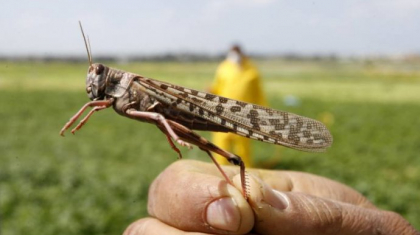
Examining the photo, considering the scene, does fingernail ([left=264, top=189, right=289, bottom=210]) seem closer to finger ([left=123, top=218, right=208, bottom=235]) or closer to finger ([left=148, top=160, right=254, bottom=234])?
Answer: finger ([left=148, top=160, right=254, bottom=234])

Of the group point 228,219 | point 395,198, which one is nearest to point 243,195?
point 228,219

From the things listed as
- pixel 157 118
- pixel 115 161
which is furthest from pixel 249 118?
pixel 115 161

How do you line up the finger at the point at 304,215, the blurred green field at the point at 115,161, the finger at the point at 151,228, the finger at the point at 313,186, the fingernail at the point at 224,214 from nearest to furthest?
1. the fingernail at the point at 224,214
2. the finger at the point at 304,215
3. the finger at the point at 151,228
4. the finger at the point at 313,186
5. the blurred green field at the point at 115,161

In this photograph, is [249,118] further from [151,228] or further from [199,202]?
[151,228]

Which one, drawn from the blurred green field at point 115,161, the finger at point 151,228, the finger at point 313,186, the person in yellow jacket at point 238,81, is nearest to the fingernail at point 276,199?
the finger at point 151,228

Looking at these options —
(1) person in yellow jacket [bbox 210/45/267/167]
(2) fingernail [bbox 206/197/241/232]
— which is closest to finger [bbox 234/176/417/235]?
(2) fingernail [bbox 206/197/241/232]

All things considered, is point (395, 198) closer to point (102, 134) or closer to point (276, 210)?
point (276, 210)

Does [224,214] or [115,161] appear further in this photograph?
[115,161]

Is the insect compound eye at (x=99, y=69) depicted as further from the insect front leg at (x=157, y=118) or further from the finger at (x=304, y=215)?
the finger at (x=304, y=215)
